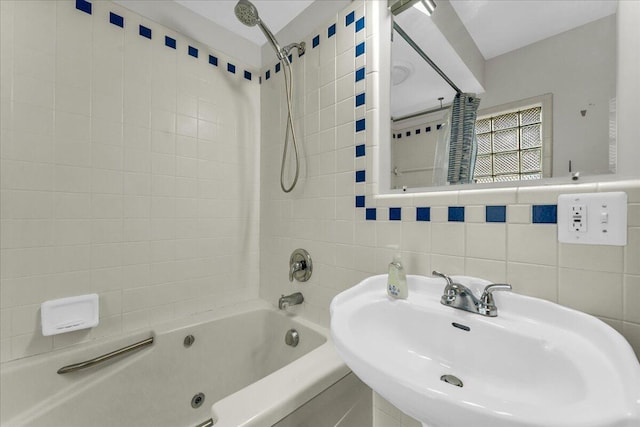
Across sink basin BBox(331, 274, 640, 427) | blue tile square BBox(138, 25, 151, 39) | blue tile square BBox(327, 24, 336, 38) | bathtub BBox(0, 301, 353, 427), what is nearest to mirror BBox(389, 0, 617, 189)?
blue tile square BBox(327, 24, 336, 38)

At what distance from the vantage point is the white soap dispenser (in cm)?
84

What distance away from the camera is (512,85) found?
0.85m

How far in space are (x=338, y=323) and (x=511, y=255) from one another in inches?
21.4

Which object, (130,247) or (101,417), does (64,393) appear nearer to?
(101,417)

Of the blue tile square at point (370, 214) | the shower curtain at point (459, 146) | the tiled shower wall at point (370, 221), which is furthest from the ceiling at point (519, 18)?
the blue tile square at point (370, 214)

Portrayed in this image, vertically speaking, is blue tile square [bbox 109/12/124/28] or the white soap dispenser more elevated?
blue tile square [bbox 109/12/124/28]

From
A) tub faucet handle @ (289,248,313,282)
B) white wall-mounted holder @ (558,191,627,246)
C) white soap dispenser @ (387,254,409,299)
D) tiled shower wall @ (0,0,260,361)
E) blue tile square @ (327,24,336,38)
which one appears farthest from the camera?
tub faucet handle @ (289,248,313,282)

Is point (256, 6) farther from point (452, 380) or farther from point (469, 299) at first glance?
→ point (452, 380)

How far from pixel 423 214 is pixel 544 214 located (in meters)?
0.33

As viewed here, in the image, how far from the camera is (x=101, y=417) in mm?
1027

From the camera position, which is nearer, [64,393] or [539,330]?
[539,330]

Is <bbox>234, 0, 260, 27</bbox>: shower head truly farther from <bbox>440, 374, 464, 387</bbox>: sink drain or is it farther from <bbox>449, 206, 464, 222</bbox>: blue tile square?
<bbox>440, 374, 464, 387</bbox>: sink drain

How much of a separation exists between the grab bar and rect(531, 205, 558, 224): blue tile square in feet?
5.08

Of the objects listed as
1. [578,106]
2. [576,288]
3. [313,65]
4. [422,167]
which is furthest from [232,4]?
[576,288]
